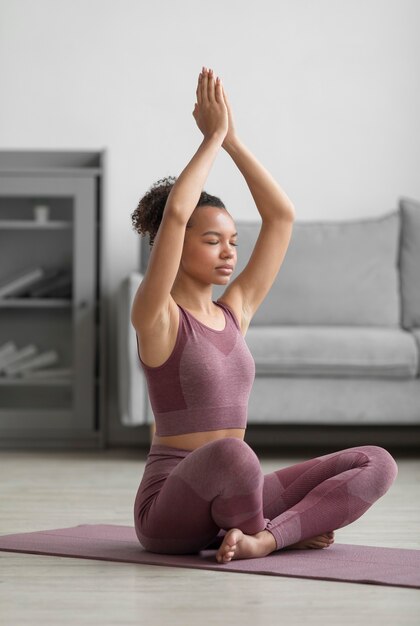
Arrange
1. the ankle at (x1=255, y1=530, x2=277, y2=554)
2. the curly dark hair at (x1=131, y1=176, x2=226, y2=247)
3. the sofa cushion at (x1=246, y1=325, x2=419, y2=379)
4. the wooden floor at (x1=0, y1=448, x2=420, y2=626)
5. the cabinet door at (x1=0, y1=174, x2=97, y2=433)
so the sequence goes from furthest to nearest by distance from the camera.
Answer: the cabinet door at (x1=0, y1=174, x2=97, y2=433)
the sofa cushion at (x1=246, y1=325, x2=419, y2=379)
the curly dark hair at (x1=131, y1=176, x2=226, y2=247)
the ankle at (x1=255, y1=530, x2=277, y2=554)
the wooden floor at (x1=0, y1=448, x2=420, y2=626)

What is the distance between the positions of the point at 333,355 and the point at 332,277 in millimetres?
608

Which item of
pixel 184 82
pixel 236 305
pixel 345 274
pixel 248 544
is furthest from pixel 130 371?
pixel 248 544

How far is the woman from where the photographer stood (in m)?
1.84

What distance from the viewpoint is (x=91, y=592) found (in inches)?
65.8

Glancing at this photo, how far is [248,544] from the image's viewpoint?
1.89m

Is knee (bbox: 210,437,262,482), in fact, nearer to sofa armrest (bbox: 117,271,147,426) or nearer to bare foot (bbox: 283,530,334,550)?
bare foot (bbox: 283,530,334,550)

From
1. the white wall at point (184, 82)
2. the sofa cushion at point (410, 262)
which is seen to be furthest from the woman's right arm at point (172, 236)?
the white wall at point (184, 82)

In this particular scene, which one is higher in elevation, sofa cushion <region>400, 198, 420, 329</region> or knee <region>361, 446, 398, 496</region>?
sofa cushion <region>400, 198, 420, 329</region>

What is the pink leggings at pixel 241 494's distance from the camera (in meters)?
1.82

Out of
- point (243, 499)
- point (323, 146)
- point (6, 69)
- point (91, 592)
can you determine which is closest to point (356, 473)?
point (243, 499)

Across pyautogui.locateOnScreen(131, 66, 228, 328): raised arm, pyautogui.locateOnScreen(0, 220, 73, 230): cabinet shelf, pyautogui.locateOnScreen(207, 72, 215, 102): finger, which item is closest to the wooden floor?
pyautogui.locateOnScreen(131, 66, 228, 328): raised arm

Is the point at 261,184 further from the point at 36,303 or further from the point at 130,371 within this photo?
the point at 36,303

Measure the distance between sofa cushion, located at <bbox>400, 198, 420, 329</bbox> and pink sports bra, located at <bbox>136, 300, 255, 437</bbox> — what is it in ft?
8.25

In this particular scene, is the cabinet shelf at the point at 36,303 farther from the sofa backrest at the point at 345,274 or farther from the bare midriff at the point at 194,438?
the bare midriff at the point at 194,438
